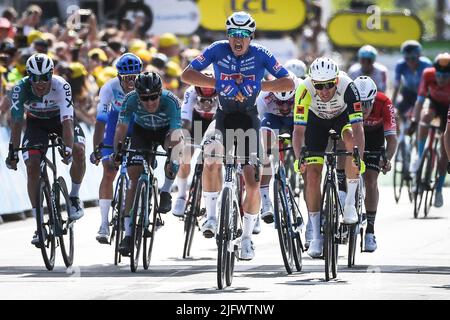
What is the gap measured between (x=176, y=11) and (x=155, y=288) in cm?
2255

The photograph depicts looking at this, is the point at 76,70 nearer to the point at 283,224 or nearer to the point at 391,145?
the point at 391,145

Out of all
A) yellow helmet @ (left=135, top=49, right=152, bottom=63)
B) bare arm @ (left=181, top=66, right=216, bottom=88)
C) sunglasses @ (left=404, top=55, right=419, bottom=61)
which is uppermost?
yellow helmet @ (left=135, top=49, right=152, bottom=63)

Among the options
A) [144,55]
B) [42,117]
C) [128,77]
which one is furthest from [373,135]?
[144,55]

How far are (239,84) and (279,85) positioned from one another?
0.36 metres

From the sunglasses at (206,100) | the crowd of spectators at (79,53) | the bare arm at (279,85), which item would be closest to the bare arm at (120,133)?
the bare arm at (279,85)

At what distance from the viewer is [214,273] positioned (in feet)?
45.9

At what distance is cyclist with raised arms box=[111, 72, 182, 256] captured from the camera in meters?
14.1

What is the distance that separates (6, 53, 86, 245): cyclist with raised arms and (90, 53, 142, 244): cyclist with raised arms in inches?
18.4

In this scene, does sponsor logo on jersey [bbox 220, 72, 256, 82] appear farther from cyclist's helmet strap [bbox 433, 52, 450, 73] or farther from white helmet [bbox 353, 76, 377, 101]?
cyclist's helmet strap [bbox 433, 52, 450, 73]

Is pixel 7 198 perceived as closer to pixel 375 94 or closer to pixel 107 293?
pixel 375 94

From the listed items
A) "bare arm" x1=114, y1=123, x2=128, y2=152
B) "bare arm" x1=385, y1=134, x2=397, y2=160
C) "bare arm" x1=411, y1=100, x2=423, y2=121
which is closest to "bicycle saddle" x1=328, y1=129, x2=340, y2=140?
"bare arm" x1=385, y1=134, x2=397, y2=160

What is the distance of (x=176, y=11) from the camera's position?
34.8 meters

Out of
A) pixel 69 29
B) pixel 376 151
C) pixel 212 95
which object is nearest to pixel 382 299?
pixel 376 151
